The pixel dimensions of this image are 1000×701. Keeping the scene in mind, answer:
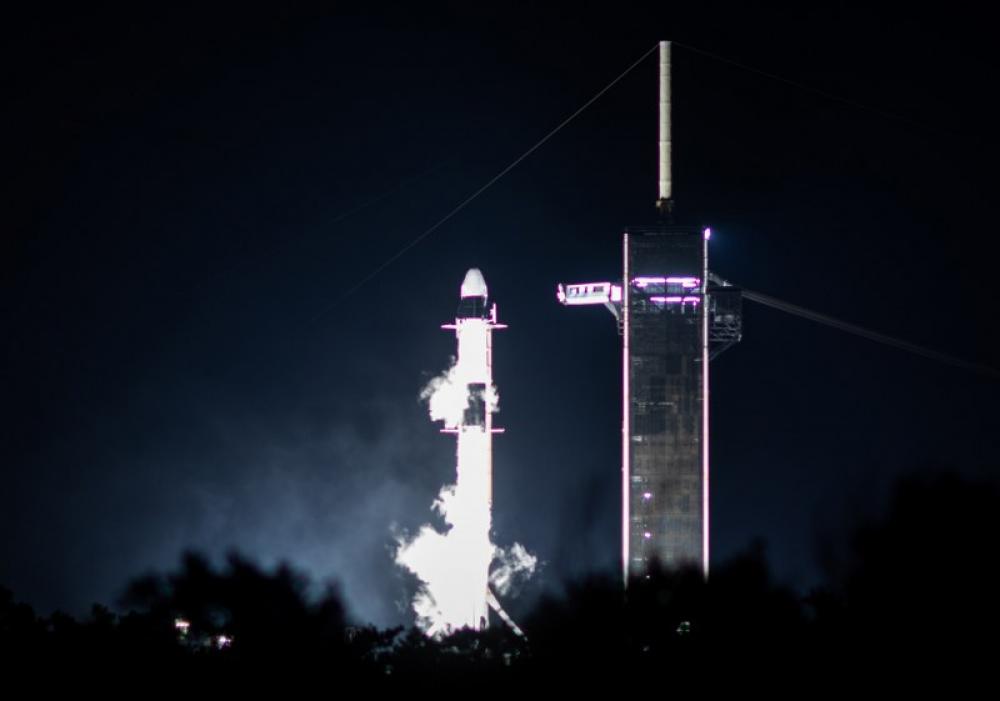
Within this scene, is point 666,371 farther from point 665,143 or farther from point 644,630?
point 644,630

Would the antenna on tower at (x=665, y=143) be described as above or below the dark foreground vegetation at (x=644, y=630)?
above

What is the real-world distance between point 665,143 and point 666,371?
1287 centimetres

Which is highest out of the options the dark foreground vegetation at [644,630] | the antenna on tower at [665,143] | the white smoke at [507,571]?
the antenna on tower at [665,143]

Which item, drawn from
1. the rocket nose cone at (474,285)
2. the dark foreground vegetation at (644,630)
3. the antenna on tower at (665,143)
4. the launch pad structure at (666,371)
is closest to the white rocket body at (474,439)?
the rocket nose cone at (474,285)

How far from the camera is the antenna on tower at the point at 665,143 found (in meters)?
130

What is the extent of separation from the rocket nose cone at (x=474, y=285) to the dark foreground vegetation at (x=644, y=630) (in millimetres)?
48429

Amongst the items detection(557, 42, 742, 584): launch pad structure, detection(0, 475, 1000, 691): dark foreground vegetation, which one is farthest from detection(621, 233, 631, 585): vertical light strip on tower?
detection(0, 475, 1000, 691): dark foreground vegetation

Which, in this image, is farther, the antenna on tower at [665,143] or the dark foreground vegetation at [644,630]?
the antenna on tower at [665,143]

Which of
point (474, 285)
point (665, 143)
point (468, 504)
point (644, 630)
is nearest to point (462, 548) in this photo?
point (468, 504)

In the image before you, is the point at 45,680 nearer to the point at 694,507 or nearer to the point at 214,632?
the point at 214,632

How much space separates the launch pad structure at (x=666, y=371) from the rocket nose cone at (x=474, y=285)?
8.73m

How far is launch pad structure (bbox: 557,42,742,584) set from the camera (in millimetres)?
128875

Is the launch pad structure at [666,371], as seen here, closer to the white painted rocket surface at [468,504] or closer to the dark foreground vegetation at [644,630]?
the white painted rocket surface at [468,504]

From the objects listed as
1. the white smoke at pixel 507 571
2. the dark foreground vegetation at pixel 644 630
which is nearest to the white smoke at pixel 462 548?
the white smoke at pixel 507 571
